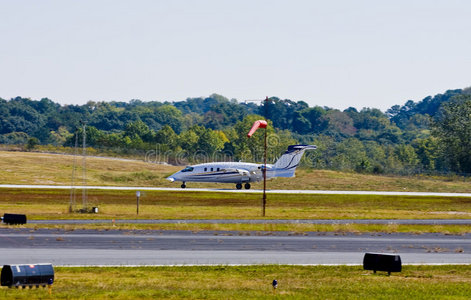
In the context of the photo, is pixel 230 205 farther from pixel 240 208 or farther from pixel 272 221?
pixel 272 221

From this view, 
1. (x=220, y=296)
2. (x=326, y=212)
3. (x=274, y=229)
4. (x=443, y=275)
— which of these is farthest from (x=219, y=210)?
(x=220, y=296)

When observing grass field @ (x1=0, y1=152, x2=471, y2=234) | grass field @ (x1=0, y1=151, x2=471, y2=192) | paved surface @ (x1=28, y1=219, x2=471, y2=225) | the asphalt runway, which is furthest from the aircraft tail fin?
the asphalt runway

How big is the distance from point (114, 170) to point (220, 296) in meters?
102

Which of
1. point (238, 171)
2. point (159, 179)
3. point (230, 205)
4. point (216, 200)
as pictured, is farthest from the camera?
point (159, 179)

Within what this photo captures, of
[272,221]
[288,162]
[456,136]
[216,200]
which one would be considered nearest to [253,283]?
[272,221]

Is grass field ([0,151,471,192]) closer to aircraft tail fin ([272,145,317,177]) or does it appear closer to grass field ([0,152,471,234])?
grass field ([0,152,471,234])

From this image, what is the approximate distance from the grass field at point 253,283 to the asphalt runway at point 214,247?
2653 millimetres

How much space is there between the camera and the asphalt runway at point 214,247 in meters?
36.3

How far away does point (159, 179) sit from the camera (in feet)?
375

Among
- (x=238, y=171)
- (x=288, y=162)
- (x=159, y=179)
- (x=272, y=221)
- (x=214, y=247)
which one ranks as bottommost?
(x=214, y=247)

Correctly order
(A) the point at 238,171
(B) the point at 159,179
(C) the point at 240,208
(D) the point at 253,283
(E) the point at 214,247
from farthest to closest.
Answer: (B) the point at 159,179 → (A) the point at 238,171 → (C) the point at 240,208 → (E) the point at 214,247 → (D) the point at 253,283

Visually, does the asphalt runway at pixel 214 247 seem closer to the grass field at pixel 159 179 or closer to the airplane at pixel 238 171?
the airplane at pixel 238 171

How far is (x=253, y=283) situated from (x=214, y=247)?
12094 mm

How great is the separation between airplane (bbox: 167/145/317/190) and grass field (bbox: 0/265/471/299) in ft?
222
